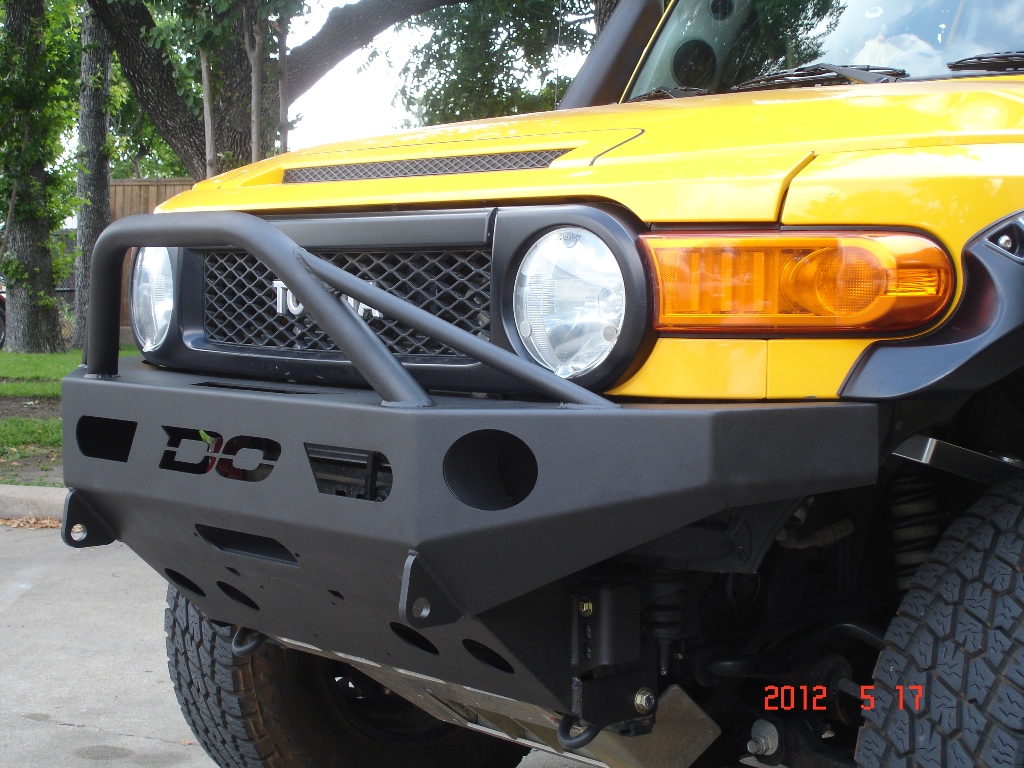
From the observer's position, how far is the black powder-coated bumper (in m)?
1.48

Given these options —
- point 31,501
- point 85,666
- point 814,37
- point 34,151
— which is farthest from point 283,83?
point 34,151

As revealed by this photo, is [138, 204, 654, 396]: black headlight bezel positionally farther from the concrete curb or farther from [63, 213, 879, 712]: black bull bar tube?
the concrete curb

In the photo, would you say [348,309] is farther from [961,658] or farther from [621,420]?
[961,658]

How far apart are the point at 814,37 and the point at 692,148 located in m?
1.48

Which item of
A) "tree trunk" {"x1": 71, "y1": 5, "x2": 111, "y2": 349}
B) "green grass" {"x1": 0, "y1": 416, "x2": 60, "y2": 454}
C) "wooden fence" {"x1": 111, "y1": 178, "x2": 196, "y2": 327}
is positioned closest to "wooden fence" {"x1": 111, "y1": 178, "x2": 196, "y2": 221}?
"wooden fence" {"x1": 111, "y1": 178, "x2": 196, "y2": 327}

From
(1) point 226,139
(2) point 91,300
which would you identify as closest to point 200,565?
(2) point 91,300

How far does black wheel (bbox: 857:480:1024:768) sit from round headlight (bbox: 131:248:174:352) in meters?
1.52

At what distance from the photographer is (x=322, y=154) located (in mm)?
2377

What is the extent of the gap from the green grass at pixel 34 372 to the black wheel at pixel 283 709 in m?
6.60

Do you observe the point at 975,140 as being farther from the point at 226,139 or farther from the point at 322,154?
the point at 226,139

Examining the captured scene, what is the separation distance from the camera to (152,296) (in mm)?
2330

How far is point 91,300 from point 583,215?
0.99m

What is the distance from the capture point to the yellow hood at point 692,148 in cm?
160
